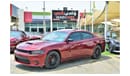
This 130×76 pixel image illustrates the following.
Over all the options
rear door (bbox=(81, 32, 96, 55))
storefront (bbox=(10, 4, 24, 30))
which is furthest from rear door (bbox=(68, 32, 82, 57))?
storefront (bbox=(10, 4, 24, 30))

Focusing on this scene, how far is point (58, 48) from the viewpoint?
5.68m

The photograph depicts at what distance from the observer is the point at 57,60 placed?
571 centimetres

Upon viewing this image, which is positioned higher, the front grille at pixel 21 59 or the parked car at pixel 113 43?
the parked car at pixel 113 43

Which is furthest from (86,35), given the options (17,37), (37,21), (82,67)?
(17,37)

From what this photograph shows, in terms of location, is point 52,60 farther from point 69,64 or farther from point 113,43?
point 113,43

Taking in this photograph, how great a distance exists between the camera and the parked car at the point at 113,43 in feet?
20.3

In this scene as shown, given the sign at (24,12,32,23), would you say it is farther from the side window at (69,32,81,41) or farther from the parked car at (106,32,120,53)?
the parked car at (106,32,120,53)

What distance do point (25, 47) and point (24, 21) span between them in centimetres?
68

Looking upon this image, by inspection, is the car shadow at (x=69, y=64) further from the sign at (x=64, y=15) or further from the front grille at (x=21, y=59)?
the sign at (x=64, y=15)

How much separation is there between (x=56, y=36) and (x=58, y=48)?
0.42 meters

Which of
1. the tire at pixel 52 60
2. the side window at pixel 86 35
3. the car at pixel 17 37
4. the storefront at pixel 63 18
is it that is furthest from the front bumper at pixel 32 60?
the side window at pixel 86 35

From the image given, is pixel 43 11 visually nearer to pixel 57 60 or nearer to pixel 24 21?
pixel 24 21
